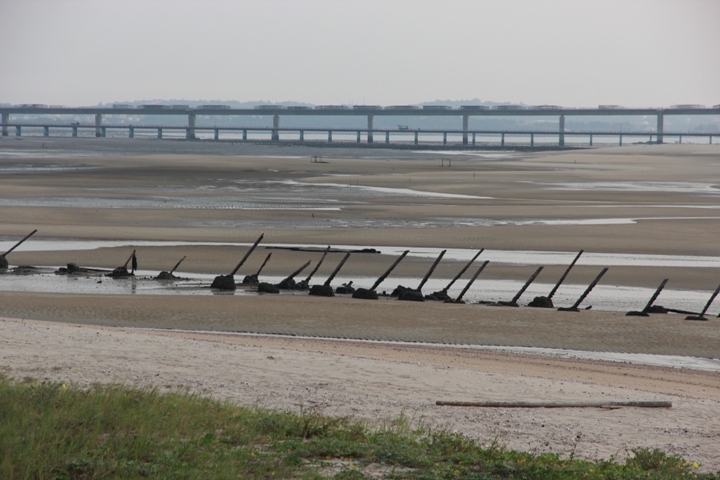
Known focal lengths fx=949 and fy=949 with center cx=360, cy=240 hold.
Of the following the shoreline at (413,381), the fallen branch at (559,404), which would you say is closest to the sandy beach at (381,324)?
the shoreline at (413,381)

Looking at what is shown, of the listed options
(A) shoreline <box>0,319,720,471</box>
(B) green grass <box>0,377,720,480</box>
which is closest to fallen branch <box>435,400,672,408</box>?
(A) shoreline <box>0,319,720,471</box>

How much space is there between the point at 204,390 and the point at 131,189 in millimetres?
45185

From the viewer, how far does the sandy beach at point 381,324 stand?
A: 11.6m

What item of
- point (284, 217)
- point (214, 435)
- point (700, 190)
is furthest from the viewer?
point (700, 190)

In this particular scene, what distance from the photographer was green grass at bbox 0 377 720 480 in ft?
27.0

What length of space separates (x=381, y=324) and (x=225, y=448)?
10.8 m

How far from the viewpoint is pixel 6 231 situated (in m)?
34.8

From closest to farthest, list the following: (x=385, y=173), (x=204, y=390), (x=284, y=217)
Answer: (x=204, y=390) → (x=284, y=217) → (x=385, y=173)

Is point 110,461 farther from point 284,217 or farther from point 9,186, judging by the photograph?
point 9,186

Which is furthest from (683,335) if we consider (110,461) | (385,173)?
(385,173)

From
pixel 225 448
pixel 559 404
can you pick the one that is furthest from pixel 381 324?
pixel 225 448

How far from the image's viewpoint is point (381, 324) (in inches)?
771

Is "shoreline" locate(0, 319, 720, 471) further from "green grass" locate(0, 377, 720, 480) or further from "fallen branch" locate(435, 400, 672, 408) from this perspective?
"green grass" locate(0, 377, 720, 480)

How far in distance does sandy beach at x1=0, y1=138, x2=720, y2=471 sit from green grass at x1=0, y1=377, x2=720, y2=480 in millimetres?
902
